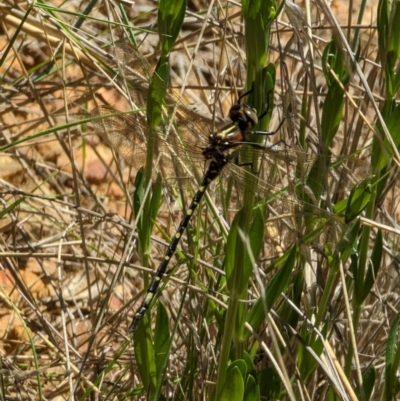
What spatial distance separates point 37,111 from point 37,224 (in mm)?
446

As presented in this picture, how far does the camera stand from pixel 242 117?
5.15 feet

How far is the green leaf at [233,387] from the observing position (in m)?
1.26

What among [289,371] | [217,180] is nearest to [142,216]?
[217,180]

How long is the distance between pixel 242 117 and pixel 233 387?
1.91 feet

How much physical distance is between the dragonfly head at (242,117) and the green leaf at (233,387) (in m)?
0.49

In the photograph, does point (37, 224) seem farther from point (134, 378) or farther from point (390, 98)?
point (390, 98)

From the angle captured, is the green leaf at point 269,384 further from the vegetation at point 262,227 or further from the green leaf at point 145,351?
the green leaf at point 145,351

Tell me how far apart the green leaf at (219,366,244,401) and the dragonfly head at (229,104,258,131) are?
493 mm

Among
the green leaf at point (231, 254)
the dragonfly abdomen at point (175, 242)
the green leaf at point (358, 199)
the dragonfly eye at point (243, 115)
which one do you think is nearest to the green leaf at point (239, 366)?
the green leaf at point (231, 254)

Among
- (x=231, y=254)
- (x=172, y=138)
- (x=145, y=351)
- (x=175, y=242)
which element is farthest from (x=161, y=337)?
(x=172, y=138)

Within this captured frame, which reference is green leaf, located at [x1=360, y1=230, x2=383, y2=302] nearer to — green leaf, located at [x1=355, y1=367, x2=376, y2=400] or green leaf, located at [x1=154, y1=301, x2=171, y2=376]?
green leaf, located at [x1=355, y1=367, x2=376, y2=400]

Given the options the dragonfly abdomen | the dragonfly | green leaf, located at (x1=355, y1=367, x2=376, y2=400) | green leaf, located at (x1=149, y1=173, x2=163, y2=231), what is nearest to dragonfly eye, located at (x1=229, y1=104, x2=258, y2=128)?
the dragonfly

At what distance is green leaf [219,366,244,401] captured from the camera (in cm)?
126

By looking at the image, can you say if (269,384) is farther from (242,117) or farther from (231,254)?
(242,117)
